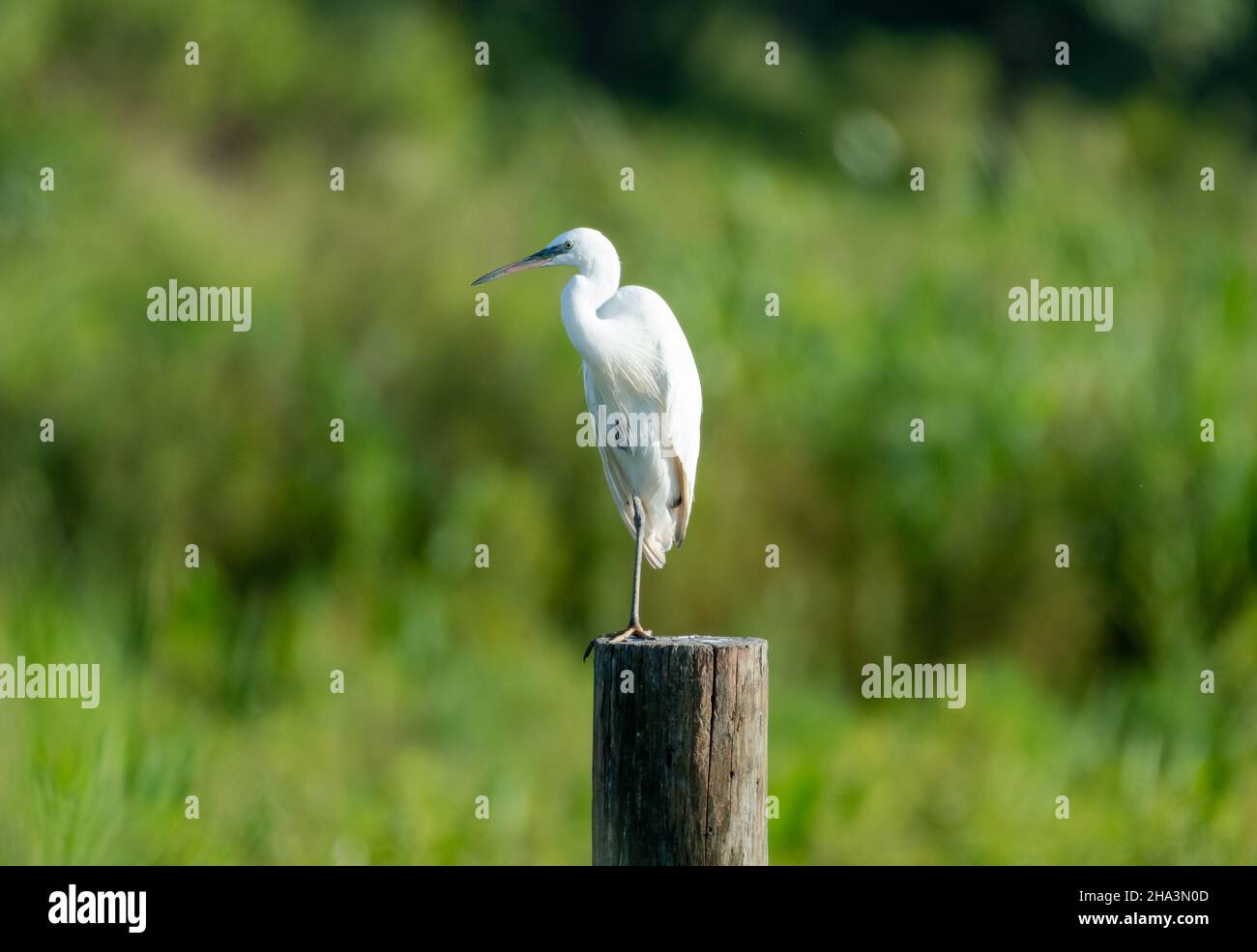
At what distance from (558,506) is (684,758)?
4.87 m

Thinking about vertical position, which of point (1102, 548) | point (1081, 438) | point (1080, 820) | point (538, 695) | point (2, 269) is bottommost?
point (1080, 820)

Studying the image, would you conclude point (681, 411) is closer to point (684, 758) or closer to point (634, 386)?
point (634, 386)

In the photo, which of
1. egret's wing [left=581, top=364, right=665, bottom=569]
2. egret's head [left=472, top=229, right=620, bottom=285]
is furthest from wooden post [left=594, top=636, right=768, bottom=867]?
egret's wing [left=581, top=364, right=665, bottom=569]

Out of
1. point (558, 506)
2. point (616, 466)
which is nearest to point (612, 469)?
point (616, 466)

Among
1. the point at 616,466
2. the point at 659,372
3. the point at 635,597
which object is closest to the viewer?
the point at 635,597

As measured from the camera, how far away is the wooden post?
119 inches

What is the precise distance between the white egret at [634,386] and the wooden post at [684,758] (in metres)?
0.84

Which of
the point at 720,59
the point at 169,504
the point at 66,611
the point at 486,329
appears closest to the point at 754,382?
the point at 486,329

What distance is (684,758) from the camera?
3.04 m

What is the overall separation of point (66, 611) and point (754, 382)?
3.66m

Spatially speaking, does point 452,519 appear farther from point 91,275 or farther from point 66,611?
point 91,275

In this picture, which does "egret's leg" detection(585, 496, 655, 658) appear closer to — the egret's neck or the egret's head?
the egret's neck

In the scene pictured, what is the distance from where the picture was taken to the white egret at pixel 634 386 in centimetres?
409

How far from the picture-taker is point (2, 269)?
9.16 meters
